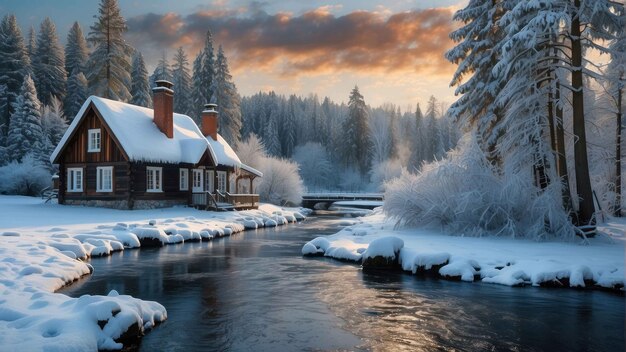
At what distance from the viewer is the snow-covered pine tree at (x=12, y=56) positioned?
193ft

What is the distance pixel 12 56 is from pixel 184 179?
42377 millimetres

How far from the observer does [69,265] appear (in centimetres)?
1314

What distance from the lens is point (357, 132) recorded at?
80125 millimetres

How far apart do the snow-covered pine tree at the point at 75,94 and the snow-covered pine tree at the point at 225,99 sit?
21.5m

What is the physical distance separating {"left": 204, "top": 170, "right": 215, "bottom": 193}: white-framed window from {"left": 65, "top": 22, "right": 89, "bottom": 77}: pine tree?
4447 centimetres

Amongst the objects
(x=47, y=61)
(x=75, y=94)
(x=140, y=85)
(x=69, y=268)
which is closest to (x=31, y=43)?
(x=47, y=61)

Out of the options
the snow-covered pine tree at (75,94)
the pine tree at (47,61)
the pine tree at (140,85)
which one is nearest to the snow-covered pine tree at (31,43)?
the pine tree at (47,61)

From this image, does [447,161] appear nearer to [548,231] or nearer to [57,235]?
[548,231]

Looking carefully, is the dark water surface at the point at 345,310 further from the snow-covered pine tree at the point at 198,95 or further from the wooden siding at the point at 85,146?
the snow-covered pine tree at the point at 198,95

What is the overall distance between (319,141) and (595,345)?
94.3 metres

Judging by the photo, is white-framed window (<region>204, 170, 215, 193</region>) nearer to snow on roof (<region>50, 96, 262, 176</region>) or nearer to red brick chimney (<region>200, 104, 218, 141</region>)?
snow on roof (<region>50, 96, 262, 176</region>)

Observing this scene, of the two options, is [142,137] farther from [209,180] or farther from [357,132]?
[357,132]

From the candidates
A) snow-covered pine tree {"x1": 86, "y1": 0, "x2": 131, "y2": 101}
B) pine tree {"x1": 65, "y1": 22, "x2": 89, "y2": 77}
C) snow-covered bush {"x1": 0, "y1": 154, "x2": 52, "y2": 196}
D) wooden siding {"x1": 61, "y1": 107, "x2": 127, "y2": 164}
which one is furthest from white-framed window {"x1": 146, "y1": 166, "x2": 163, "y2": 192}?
pine tree {"x1": 65, "y1": 22, "x2": 89, "y2": 77}

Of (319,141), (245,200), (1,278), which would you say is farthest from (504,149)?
(319,141)
